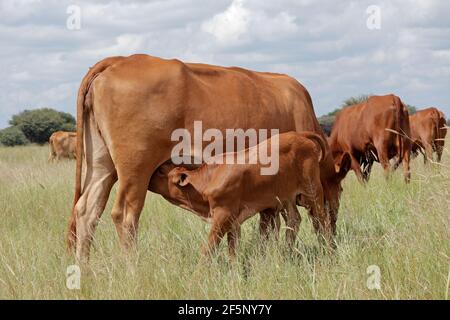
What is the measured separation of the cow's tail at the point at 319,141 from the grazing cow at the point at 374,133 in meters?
5.91

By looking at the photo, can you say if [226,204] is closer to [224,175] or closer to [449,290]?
[224,175]

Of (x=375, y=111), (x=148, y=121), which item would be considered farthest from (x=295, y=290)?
(x=375, y=111)

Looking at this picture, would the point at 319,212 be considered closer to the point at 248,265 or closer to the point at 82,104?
the point at 248,265

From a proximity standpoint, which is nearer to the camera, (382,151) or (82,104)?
(82,104)

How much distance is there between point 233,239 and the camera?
6262 millimetres

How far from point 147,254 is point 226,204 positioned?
2.57ft

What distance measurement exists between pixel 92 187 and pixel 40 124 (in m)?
38.0

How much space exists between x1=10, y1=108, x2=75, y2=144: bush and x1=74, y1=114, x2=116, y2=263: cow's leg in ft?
122

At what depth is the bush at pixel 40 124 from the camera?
43469 mm

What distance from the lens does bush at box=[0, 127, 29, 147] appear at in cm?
4038

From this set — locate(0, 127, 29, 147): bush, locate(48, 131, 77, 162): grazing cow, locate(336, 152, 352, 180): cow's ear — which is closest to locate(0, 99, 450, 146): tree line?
locate(0, 127, 29, 147): bush

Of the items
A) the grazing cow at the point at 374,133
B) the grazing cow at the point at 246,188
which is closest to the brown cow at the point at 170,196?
the grazing cow at the point at 246,188

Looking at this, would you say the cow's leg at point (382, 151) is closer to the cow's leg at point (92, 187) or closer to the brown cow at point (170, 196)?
the brown cow at point (170, 196)

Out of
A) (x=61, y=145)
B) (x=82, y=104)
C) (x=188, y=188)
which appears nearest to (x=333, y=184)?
(x=188, y=188)
